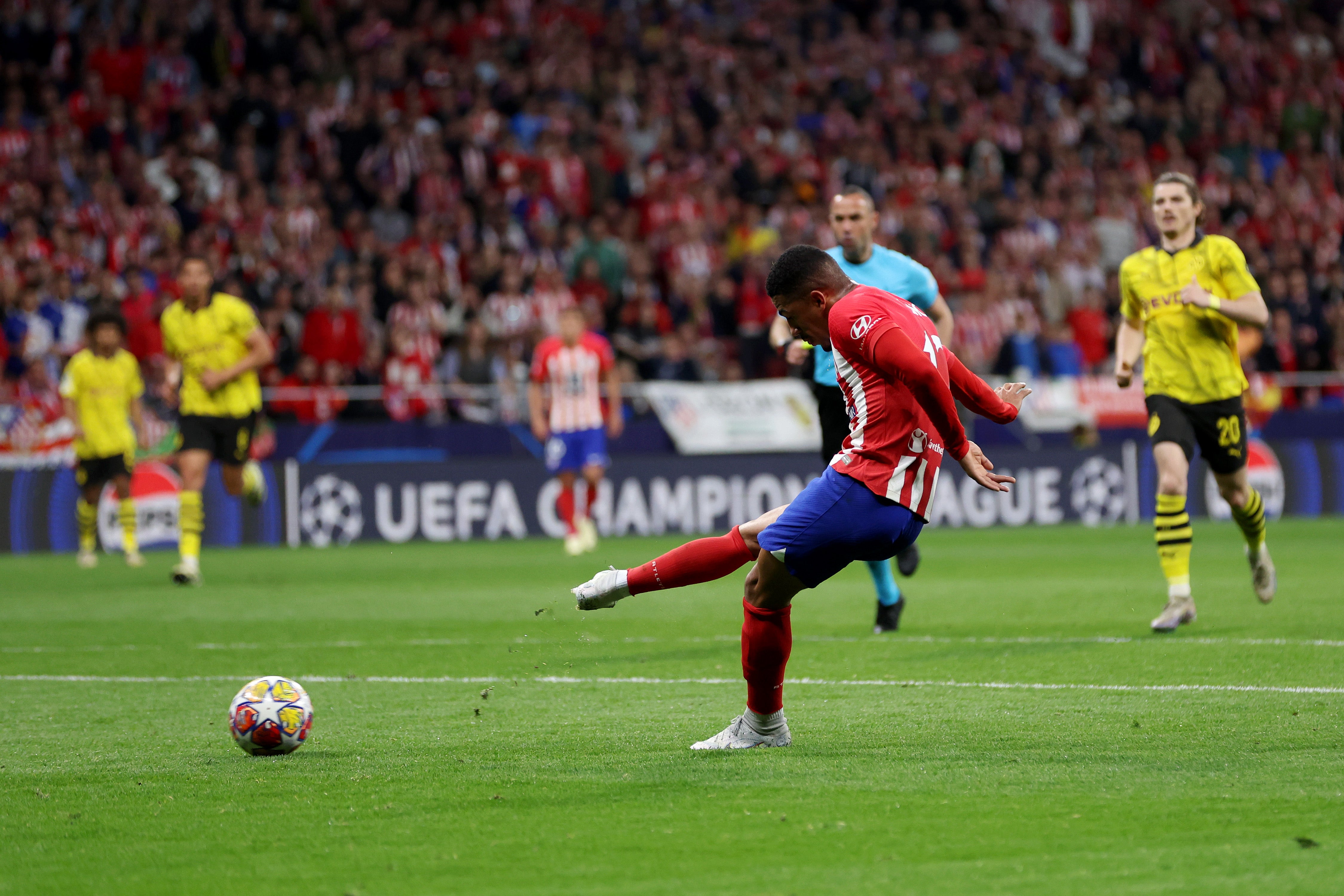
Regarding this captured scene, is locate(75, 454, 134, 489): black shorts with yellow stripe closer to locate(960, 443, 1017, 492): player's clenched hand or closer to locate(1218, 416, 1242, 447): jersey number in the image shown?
locate(1218, 416, 1242, 447): jersey number

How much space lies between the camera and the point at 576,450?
16656 mm

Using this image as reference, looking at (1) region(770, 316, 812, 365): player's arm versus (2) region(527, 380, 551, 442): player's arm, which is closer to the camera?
(1) region(770, 316, 812, 365): player's arm

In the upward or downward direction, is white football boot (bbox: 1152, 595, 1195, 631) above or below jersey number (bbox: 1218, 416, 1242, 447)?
below

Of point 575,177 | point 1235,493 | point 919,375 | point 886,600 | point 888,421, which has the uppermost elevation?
point 575,177

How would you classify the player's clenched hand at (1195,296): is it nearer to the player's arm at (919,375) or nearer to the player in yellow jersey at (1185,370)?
the player in yellow jersey at (1185,370)

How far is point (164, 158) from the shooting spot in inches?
806

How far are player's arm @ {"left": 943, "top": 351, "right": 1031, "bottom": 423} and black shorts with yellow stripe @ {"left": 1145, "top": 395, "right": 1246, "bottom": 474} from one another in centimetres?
372

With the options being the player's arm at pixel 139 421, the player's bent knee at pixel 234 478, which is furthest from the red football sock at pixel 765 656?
the player's arm at pixel 139 421

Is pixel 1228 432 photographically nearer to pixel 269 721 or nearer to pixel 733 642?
pixel 733 642

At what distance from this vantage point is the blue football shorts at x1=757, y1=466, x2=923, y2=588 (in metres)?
5.29

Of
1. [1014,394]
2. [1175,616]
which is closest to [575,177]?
[1175,616]

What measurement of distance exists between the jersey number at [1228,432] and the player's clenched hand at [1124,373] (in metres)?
0.52

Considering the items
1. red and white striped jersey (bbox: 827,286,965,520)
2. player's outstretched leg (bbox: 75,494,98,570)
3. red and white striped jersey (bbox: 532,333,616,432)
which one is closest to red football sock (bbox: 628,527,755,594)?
red and white striped jersey (bbox: 827,286,965,520)

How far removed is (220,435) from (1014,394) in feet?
29.4
